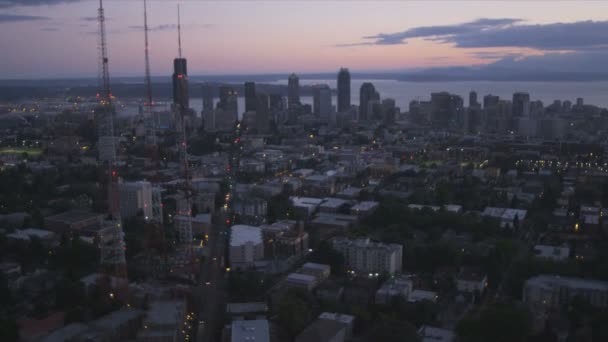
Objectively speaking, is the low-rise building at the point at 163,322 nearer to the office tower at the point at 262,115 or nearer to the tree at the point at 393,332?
the tree at the point at 393,332

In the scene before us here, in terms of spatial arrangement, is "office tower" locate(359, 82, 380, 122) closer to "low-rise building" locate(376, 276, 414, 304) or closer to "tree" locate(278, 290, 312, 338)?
"low-rise building" locate(376, 276, 414, 304)

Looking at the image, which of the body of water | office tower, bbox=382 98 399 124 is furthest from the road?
the body of water

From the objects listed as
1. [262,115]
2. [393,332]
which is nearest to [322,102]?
[262,115]

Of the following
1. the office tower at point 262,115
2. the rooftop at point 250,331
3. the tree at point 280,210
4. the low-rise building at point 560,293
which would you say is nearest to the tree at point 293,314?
the rooftop at point 250,331

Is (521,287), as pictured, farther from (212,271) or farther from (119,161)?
(119,161)

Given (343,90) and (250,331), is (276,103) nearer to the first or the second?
(343,90)
